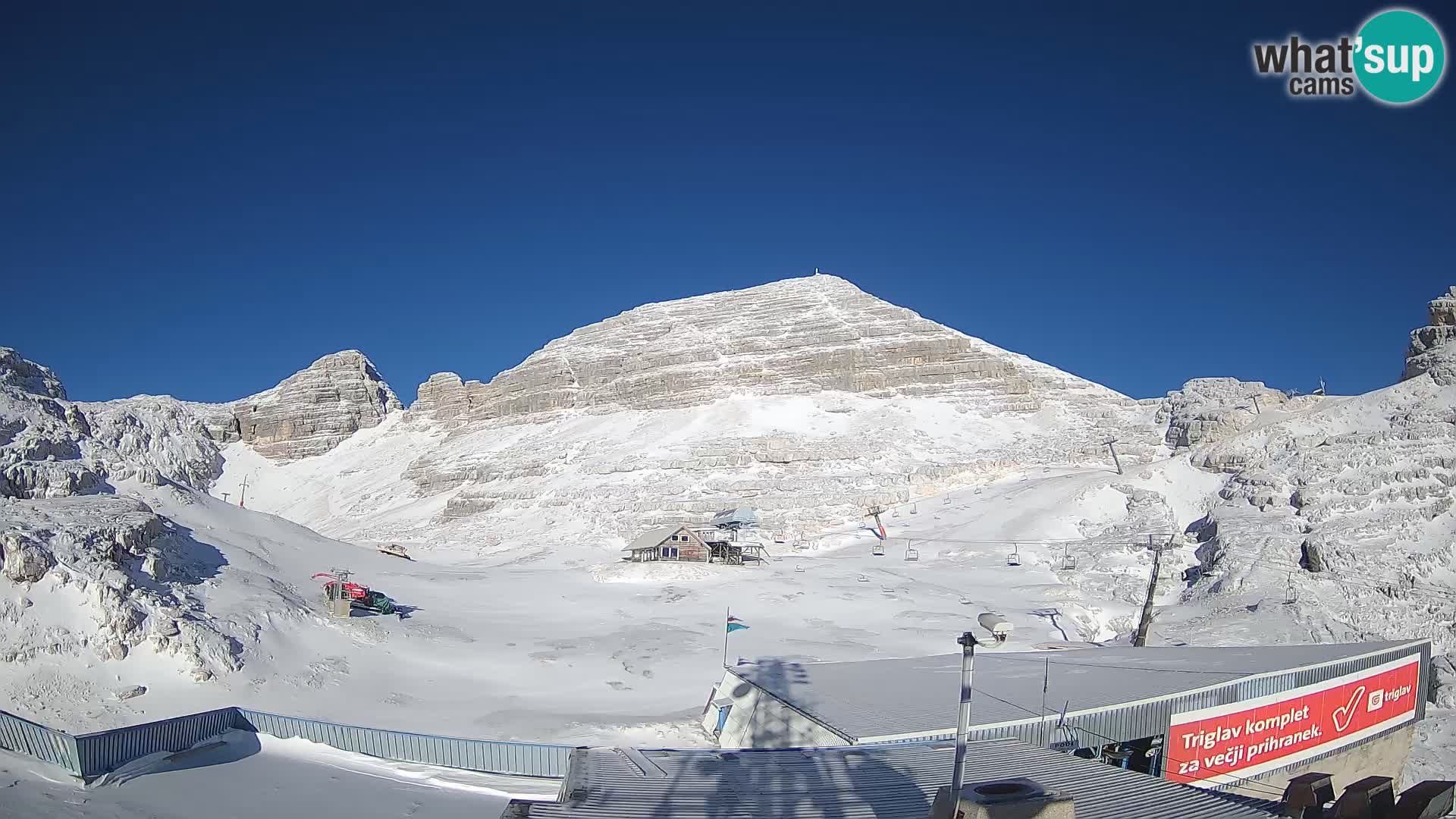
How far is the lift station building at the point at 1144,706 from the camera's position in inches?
459

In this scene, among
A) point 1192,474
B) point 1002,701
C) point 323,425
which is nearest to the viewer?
point 1002,701

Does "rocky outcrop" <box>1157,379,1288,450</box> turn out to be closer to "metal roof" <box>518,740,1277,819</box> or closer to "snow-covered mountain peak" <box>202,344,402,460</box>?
"metal roof" <box>518,740,1277,819</box>

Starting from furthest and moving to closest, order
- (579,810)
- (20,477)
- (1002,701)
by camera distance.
→ 1. (20,477)
2. (1002,701)
3. (579,810)

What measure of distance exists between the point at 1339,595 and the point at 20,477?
3309cm

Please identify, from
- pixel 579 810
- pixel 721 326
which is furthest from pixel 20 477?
pixel 721 326

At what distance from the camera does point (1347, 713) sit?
1448 centimetres

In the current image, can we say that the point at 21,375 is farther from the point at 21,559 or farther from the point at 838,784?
the point at 838,784

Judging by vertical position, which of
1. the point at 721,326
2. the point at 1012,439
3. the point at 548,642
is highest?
the point at 721,326

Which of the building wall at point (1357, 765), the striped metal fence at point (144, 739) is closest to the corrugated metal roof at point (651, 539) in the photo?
the striped metal fence at point (144, 739)

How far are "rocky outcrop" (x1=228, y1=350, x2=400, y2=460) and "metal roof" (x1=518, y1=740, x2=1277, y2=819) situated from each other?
118 metres

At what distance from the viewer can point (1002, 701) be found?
40.6ft

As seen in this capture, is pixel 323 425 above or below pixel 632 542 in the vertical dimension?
above

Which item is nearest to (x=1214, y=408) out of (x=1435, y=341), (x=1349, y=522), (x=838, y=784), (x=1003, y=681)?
(x=1435, y=341)

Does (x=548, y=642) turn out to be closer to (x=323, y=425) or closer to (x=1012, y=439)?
(x=1012, y=439)
